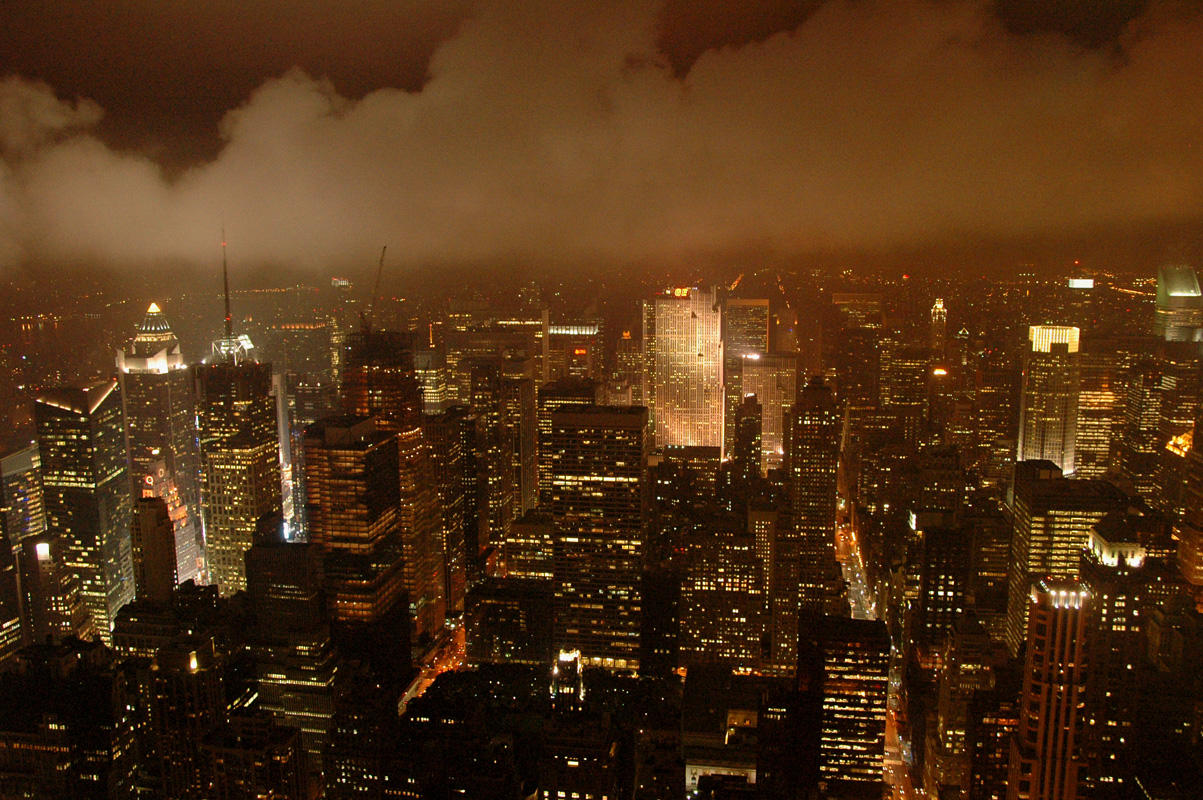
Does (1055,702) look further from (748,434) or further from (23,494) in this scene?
(748,434)

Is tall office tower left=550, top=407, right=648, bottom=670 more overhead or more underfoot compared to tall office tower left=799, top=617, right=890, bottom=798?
more overhead

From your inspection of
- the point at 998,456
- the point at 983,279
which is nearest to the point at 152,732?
the point at 983,279

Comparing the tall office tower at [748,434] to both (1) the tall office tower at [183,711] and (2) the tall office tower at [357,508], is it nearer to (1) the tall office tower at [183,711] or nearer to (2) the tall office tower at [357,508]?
(2) the tall office tower at [357,508]

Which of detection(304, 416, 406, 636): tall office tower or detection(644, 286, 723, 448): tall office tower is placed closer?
detection(304, 416, 406, 636): tall office tower

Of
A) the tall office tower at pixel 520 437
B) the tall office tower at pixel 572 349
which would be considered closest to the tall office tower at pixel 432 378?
the tall office tower at pixel 520 437

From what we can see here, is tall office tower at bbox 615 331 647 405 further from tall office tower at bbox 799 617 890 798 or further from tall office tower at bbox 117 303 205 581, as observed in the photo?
tall office tower at bbox 117 303 205 581

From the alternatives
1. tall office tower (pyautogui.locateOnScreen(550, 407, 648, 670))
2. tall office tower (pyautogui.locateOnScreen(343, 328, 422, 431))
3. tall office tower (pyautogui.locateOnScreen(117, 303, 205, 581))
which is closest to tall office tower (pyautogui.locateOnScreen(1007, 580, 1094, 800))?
tall office tower (pyautogui.locateOnScreen(550, 407, 648, 670))

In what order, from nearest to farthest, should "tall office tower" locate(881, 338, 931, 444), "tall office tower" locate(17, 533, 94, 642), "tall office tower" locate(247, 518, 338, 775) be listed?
1. "tall office tower" locate(247, 518, 338, 775)
2. "tall office tower" locate(17, 533, 94, 642)
3. "tall office tower" locate(881, 338, 931, 444)

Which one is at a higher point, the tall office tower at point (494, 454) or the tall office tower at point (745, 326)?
the tall office tower at point (745, 326)
